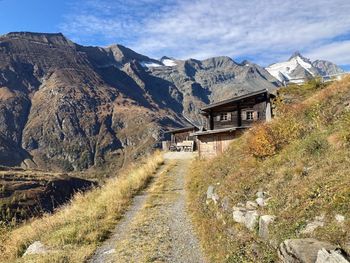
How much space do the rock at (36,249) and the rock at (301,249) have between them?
9.31 m

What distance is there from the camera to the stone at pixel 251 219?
13598 mm

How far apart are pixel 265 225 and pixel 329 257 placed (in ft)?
12.2

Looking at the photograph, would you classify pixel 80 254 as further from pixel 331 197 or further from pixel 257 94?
pixel 257 94

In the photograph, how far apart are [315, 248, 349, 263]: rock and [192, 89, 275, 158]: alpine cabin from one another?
39.7 meters

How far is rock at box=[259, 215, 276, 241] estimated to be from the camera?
12391 millimetres

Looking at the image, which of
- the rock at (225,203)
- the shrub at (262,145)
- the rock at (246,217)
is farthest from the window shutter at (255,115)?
the rock at (246,217)

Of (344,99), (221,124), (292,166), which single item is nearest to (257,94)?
(221,124)

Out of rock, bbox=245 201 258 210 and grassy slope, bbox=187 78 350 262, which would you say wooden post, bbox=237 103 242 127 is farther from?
rock, bbox=245 201 258 210

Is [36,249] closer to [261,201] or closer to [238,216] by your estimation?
[238,216]

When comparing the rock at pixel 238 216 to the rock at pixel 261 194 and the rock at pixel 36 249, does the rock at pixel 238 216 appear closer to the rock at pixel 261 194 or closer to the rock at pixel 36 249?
the rock at pixel 261 194

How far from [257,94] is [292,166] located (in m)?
37.2

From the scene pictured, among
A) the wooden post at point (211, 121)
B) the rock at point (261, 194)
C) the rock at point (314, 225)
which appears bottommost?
the rock at point (314, 225)

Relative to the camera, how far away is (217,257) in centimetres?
1333

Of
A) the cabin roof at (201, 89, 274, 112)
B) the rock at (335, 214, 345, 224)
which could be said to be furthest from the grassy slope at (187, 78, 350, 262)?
the cabin roof at (201, 89, 274, 112)
